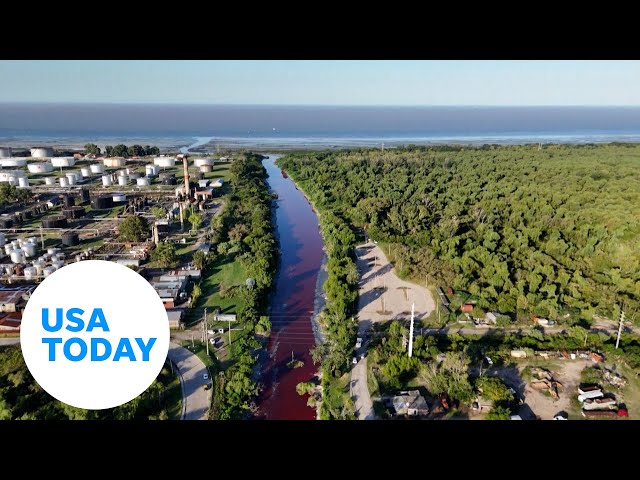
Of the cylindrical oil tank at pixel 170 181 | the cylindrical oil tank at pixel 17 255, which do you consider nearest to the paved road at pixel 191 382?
the cylindrical oil tank at pixel 17 255

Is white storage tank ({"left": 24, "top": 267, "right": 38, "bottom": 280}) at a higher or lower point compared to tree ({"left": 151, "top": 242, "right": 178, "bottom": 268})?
lower

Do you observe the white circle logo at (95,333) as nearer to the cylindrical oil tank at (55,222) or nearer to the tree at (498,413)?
the tree at (498,413)

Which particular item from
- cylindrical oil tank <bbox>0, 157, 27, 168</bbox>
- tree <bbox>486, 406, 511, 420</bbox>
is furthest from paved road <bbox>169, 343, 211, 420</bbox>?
cylindrical oil tank <bbox>0, 157, 27, 168</bbox>

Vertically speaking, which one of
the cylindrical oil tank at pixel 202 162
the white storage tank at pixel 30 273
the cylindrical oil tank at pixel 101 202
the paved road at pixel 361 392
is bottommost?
the paved road at pixel 361 392

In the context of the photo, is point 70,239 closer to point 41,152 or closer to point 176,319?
point 176,319

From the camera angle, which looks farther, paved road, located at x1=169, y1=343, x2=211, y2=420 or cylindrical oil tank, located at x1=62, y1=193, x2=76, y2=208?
cylindrical oil tank, located at x1=62, y1=193, x2=76, y2=208

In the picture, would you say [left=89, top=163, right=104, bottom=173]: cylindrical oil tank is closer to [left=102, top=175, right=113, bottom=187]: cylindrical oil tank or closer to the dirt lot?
[left=102, top=175, right=113, bottom=187]: cylindrical oil tank
